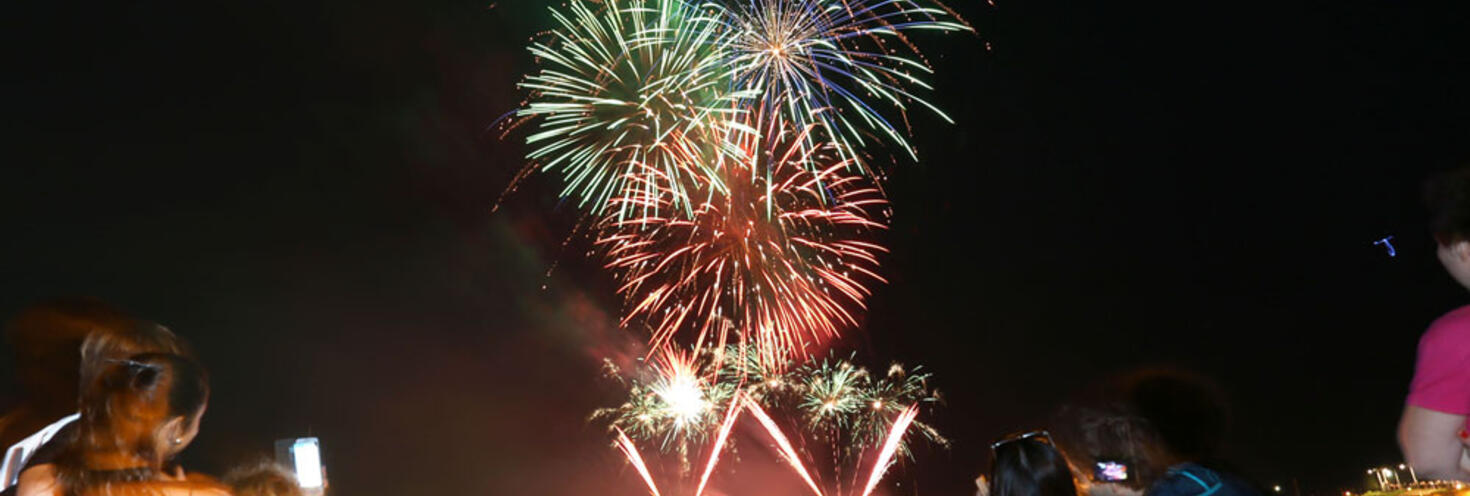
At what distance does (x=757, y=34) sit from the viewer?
13.9m

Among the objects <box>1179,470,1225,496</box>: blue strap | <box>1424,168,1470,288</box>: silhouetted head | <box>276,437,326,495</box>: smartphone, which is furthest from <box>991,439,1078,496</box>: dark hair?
<box>276,437,326,495</box>: smartphone

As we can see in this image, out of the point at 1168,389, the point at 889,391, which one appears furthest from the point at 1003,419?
the point at 1168,389

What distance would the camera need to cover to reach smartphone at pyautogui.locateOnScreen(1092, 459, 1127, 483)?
3805mm

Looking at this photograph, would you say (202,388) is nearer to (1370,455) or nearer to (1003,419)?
(1370,455)

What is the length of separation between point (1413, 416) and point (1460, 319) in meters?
0.25

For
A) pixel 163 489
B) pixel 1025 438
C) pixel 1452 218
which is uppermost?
pixel 1452 218

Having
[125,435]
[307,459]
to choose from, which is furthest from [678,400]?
[125,435]

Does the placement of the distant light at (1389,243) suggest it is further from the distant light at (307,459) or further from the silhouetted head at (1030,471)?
the distant light at (307,459)

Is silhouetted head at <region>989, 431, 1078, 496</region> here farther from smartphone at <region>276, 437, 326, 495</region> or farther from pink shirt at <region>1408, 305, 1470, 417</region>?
smartphone at <region>276, 437, 326, 495</region>

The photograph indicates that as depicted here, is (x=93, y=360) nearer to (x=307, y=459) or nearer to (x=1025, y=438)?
(x=1025, y=438)

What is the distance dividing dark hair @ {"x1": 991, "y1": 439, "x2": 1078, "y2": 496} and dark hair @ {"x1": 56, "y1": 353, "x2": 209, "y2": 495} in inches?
97.7

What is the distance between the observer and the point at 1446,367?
258cm

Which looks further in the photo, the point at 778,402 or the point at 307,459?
the point at 778,402

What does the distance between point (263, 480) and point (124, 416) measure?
1.12 m
